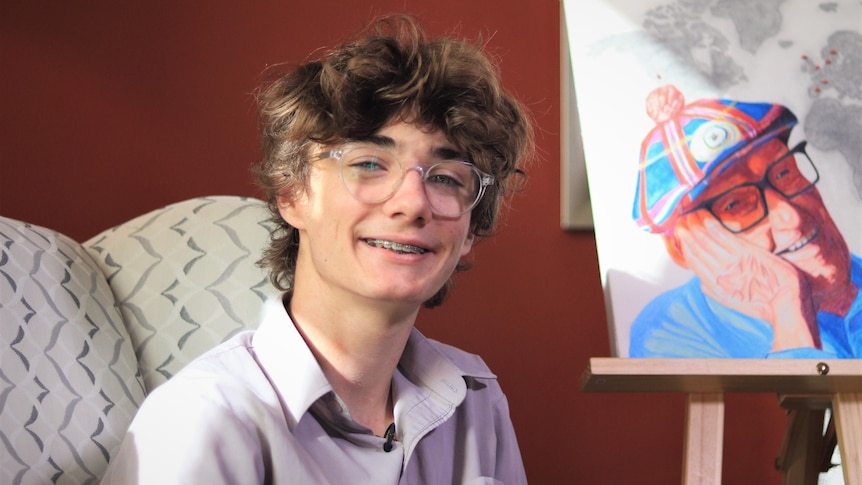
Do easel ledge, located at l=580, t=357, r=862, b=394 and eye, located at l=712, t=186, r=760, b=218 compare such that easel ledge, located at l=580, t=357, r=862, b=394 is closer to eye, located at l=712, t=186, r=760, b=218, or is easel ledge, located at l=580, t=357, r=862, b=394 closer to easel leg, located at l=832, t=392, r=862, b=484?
easel leg, located at l=832, t=392, r=862, b=484

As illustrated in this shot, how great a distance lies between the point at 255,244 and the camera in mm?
1832

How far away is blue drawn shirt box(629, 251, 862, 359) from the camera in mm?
1624

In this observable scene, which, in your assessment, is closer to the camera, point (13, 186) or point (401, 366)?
point (401, 366)

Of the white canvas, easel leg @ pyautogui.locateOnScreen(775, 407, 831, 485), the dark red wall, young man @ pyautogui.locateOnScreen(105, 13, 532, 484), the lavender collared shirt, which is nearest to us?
the lavender collared shirt

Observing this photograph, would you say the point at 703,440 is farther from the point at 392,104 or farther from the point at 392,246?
the point at 392,104

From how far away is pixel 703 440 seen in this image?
1.59 metres

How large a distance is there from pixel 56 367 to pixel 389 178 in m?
0.59

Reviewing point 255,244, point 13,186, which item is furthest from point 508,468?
point 13,186

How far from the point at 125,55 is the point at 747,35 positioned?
1581 millimetres

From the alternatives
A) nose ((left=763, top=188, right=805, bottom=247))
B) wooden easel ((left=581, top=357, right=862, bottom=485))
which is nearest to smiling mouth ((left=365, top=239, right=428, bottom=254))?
wooden easel ((left=581, top=357, right=862, bottom=485))

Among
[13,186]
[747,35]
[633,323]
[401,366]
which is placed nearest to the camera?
[401,366]

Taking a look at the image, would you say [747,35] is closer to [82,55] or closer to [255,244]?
[255,244]

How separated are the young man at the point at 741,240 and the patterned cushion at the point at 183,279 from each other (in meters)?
0.73

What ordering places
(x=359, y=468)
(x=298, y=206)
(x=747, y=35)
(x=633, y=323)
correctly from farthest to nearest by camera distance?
(x=747, y=35), (x=633, y=323), (x=298, y=206), (x=359, y=468)
